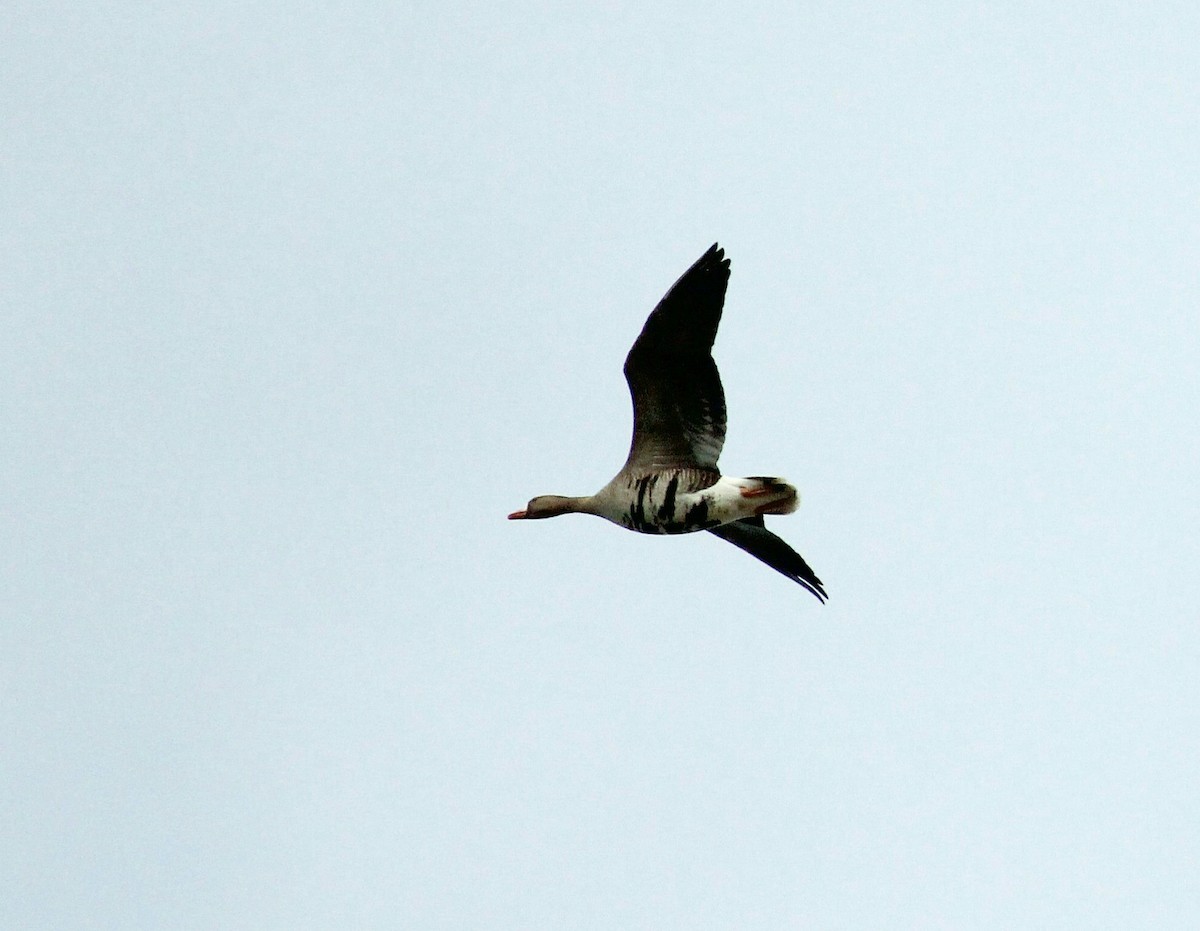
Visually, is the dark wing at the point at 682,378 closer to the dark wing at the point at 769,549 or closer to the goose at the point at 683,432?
the goose at the point at 683,432

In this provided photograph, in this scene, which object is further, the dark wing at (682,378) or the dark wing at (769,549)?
the dark wing at (769,549)

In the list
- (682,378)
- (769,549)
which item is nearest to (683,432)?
(682,378)

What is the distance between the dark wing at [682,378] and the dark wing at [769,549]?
70.9 inches

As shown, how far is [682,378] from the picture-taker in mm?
18078

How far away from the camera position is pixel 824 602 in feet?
67.3

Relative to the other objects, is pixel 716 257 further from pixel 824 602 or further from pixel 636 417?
pixel 824 602

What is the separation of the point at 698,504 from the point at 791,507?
97 centimetres

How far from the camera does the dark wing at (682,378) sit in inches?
688

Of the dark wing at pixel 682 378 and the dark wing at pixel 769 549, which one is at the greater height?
the dark wing at pixel 682 378

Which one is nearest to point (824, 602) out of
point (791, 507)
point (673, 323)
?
point (791, 507)

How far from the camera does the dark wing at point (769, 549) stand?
20125 millimetres

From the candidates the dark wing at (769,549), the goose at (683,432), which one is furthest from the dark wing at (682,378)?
the dark wing at (769,549)

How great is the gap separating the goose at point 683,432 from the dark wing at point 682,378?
0.01m

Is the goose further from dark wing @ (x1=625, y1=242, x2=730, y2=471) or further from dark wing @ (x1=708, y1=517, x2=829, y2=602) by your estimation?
dark wing @ (x1=708, y1=517, x2=829, y2=602)
